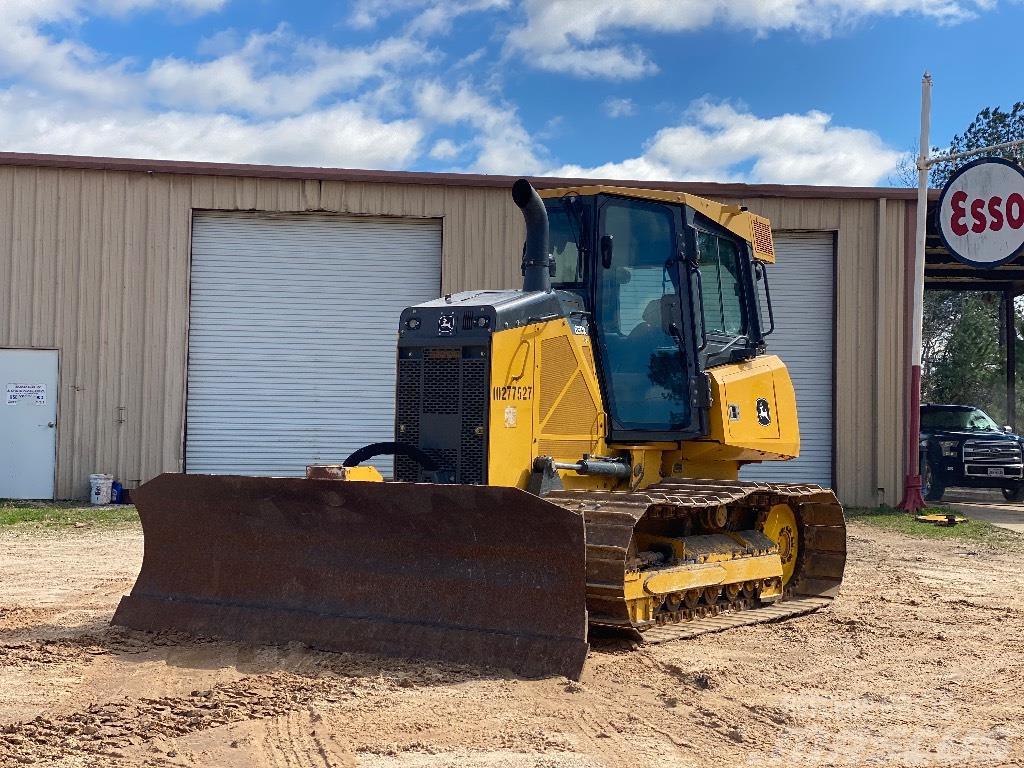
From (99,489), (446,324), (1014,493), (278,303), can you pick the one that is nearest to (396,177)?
(278,303)

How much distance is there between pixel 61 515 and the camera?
14938 millimetres

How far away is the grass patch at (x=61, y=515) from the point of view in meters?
→ 14.2

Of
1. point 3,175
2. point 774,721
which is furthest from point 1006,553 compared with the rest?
point 3,175

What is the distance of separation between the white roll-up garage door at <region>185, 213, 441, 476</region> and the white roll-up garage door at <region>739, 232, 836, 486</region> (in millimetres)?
5469

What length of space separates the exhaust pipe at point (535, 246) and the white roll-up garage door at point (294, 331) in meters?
9.70

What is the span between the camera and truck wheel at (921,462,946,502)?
19.8 metres

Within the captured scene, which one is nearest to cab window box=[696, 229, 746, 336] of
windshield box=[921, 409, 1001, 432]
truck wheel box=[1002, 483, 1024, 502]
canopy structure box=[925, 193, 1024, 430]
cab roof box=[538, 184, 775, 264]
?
cab roof box=[538, 184, 775, 264]

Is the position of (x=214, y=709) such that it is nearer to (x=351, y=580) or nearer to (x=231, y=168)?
(x=351, y=580)

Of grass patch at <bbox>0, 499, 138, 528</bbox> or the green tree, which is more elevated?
the green tree

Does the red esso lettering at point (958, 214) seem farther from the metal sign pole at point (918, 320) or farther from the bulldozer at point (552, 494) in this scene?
the bulldozer at point (552, 494)

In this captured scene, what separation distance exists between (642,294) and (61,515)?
994 centimetres

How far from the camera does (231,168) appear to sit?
1680cm

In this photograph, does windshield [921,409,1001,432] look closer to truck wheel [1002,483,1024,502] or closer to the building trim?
truck wheel [1002,483,1024,502]

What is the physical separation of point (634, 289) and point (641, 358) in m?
0.50
